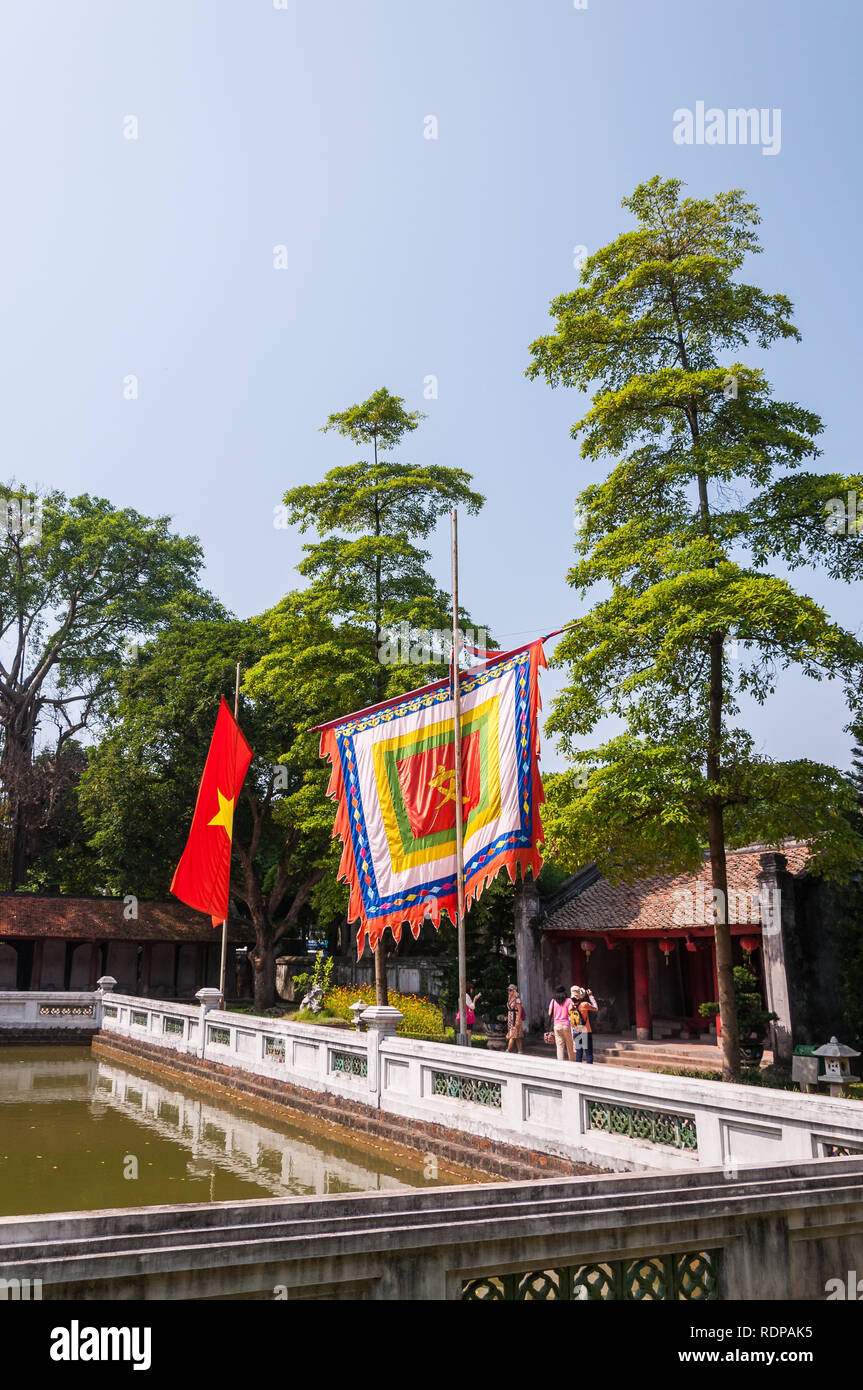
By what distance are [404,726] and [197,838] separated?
8715mm

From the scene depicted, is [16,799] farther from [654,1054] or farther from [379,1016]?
[379,1016]

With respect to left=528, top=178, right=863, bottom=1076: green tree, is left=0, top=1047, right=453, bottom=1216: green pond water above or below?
below

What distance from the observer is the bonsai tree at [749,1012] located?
61.4 feet

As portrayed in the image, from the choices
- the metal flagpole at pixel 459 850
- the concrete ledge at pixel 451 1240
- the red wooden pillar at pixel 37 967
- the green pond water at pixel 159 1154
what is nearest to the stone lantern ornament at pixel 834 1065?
the metal flagpole at pixel 459 850

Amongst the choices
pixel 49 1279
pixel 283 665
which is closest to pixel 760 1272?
pixel 49 1279

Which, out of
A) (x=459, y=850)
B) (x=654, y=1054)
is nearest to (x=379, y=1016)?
(x=459, y=850)

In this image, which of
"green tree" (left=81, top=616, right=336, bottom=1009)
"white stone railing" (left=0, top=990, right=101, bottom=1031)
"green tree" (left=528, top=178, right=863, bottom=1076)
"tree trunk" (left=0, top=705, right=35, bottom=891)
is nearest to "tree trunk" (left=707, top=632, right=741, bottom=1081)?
"green tree" (left=528, top=178, right=863, bottom=1076)

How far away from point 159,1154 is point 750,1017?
36.1 feet

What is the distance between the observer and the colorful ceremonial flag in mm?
12125

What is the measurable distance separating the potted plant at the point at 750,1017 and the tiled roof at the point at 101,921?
20.2 metres

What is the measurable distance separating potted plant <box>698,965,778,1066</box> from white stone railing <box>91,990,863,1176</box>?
762 centimetres

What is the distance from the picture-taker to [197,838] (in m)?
21.3

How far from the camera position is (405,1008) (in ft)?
76.5

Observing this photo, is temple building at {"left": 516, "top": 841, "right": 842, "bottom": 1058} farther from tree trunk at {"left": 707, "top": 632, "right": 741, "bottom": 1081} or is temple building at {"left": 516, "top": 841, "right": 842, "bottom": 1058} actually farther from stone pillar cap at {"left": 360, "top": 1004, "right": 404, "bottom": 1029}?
stone pillar cap at {"left": 360, "top": 1004, "right": 404, "bottom": 1029}
